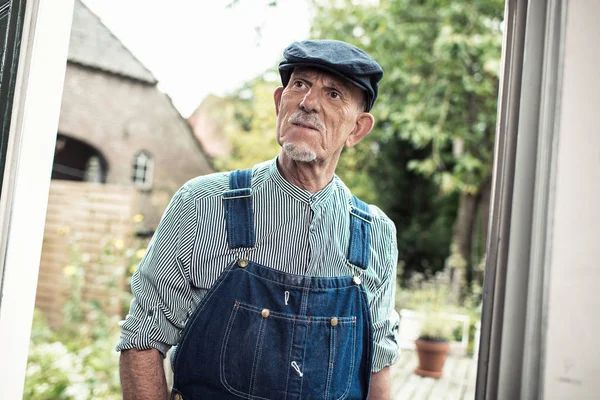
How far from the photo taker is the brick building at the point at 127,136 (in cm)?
962

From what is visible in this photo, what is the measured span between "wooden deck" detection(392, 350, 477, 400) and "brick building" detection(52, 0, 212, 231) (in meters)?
5.19

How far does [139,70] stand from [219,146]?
390cm

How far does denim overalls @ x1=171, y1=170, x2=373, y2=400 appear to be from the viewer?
137cm

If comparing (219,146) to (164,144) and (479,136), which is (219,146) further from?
(479,136)

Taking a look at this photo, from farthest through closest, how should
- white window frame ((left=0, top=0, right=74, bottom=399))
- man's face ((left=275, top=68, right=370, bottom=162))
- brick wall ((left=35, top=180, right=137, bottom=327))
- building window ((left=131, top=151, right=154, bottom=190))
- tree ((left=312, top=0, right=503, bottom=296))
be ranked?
building window ((left=131, top=151, right=154, bottom=190))
tree ((left=312, top=0, right=503, bottom=296))
brick wall ((left=35, top=180, right=137, bottom=327))
man's face ((left=275, top=68, right=370, bottom=162))
white window frame ((left=0, top=0, right=74, bottom=399))

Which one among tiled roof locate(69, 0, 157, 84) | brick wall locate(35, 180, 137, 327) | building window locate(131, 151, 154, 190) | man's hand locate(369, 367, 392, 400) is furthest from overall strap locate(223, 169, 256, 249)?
building window locate(131, 151, 154, 190)

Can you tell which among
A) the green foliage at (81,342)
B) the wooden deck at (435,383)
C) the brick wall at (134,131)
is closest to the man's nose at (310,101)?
the green foliage at (81,342)

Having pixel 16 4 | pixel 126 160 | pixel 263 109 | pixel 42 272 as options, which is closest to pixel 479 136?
pixel 263 109

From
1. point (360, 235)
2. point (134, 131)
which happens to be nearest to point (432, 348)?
point (360, 235)

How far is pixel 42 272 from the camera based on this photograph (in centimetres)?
636

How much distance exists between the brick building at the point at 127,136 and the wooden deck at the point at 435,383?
5.19 m

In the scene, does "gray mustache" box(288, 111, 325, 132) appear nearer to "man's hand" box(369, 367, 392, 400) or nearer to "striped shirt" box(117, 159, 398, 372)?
"striped shirt" box(117, 159, 398, 372)

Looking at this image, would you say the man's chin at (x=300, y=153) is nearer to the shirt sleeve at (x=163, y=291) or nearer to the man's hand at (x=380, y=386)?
the shirt sleeve at (x=163, y=291)

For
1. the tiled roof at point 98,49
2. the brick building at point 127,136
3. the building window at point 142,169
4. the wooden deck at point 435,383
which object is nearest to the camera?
the wooden deck at point 435,383
